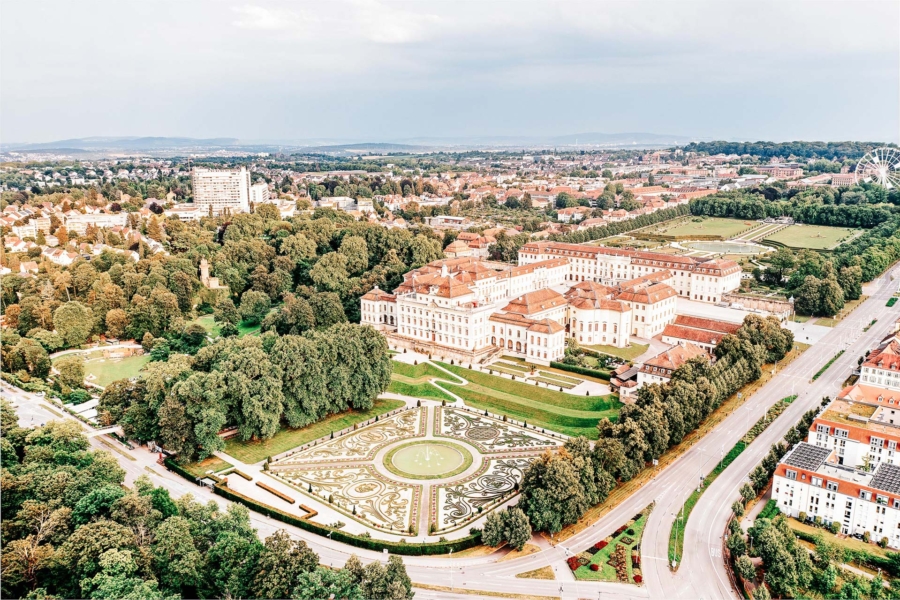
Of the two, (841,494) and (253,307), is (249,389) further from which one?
(841,494)

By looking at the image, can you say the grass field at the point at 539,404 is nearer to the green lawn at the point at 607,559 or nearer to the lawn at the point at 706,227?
the green lawn at the point at 607,559

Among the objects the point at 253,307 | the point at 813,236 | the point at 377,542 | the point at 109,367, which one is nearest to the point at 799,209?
the point at 813,236

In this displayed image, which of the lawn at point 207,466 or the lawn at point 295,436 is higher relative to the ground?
the lawn at point 295,436

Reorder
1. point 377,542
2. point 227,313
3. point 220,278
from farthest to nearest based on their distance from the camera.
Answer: point 220,278, point 227,313, point 377,542

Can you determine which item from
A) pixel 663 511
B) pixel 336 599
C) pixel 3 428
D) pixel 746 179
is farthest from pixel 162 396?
pixel 746 179

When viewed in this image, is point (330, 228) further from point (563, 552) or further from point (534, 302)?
point (563, 552)

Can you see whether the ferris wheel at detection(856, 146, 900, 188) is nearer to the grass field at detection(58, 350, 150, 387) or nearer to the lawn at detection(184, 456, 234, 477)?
the grass field at detection(58, 350, 150, 387)

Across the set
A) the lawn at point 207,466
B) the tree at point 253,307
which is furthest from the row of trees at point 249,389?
the tree at point 253,307
